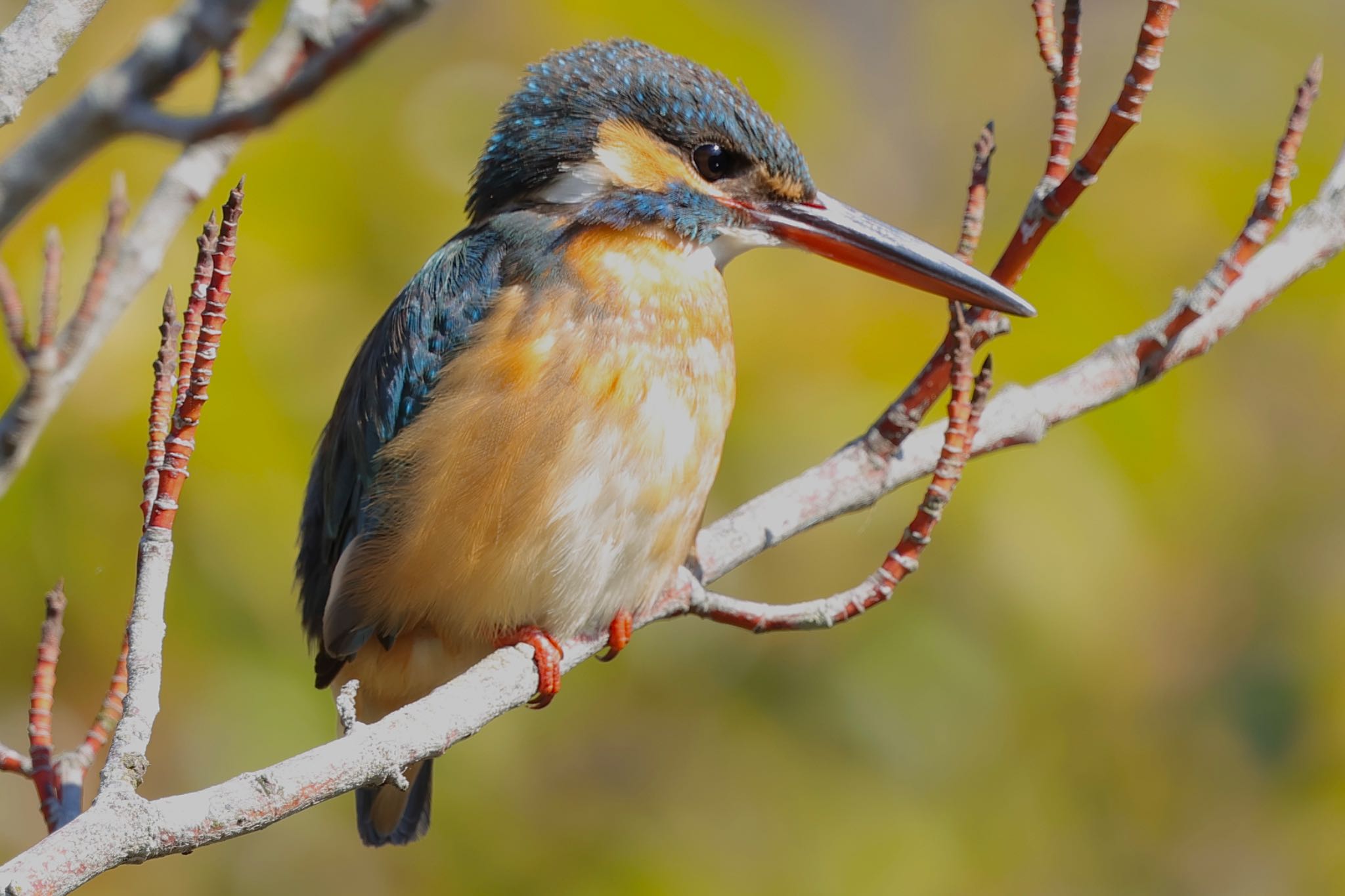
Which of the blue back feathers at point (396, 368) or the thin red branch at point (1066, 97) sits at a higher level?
the thin red branch at point (1066, 97)

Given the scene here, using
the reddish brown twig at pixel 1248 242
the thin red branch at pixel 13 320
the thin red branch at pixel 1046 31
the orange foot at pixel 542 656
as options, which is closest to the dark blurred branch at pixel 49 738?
the thin red branch at pixel 13 320

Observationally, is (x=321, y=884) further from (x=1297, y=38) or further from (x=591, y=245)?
(x=1297, y=38)

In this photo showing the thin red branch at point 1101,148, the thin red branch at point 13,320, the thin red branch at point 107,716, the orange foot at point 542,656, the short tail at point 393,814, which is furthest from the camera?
the short tail at point 393,814

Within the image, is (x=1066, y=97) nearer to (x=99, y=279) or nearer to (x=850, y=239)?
(x=850, y=239)

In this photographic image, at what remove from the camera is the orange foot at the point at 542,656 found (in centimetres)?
216

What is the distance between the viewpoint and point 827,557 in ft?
9.30

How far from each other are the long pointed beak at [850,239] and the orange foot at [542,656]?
0.79m

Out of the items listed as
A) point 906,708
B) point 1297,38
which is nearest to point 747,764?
point 906,708

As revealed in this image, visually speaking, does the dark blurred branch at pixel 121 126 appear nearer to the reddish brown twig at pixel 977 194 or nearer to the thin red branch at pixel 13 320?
the thin red branch at pixel 13 320

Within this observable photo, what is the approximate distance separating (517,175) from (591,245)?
22 cm

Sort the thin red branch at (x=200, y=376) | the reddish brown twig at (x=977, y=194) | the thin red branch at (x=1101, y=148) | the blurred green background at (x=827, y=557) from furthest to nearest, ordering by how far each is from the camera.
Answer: the blurred green background at (x=827, y=557) → the reddish brown twig at (x=977, y=194) → the thin red branch at (x=1101, y=148) → the thin red branch at (x=200, y=376)

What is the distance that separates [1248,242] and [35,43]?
174 centimetres

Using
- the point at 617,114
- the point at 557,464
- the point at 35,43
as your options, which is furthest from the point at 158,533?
the point at 617,114

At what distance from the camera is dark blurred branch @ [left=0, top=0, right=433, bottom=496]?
1170mm
